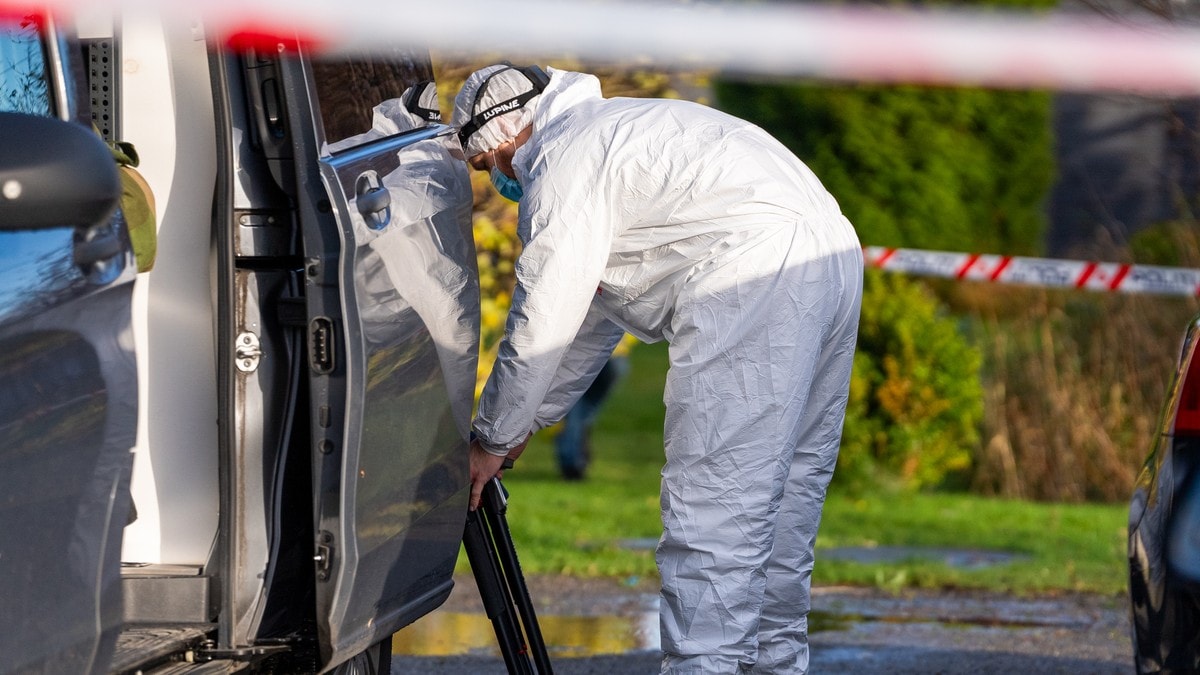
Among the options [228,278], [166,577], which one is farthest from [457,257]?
[166,577]

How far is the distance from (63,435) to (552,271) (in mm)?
1465

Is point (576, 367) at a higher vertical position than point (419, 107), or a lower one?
lower

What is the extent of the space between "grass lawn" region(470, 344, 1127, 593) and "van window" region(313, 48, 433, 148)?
358cm

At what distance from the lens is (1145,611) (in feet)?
10.6

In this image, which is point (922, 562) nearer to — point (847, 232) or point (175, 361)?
point (847, 232)

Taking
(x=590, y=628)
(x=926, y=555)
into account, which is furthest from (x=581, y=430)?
(x=590, y=628)

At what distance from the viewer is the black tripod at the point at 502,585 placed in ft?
13.1

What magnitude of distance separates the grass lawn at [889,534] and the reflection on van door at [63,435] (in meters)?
4.68

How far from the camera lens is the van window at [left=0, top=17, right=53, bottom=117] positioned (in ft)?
9.30

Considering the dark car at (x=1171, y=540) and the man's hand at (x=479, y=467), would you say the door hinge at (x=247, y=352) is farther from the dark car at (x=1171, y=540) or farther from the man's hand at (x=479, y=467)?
the dark car at (x=1171, y=540)

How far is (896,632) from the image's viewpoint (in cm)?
613

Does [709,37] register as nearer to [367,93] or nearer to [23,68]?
[367,93]

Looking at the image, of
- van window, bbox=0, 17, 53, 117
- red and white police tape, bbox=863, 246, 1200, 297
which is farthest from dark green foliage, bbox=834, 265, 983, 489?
van window, bbox=0, 17, 53, 117

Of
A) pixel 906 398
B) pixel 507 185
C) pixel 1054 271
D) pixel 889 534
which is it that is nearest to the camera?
pixel 507 185
